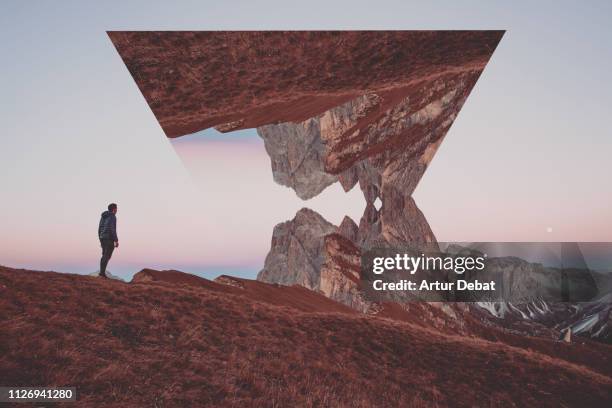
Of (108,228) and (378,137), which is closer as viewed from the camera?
(108,228)

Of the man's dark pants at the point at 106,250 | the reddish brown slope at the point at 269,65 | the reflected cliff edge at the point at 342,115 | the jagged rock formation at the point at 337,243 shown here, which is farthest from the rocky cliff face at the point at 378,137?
the man's dark pants at the point at 106,250

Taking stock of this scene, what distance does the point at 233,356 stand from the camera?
35.0 ft

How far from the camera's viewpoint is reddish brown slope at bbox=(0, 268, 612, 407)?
8.72m

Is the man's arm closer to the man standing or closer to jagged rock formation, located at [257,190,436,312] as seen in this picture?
the man standing

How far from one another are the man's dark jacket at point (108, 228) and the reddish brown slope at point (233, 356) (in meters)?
1.34

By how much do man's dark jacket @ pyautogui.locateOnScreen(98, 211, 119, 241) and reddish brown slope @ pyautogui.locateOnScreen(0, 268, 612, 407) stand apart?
1.34 m

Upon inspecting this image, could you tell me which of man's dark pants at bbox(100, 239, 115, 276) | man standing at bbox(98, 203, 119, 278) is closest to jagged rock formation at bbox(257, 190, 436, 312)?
man's dark pants at bbox(100, 239, 115, 276)

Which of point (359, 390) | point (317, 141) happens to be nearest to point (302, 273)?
point (317, 141)

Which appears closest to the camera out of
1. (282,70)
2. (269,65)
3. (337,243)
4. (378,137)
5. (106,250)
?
(106,250)

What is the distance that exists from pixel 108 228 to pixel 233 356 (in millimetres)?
6067

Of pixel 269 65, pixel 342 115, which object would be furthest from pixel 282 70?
pixel 342 115

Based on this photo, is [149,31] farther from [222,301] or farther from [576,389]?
[576,389]

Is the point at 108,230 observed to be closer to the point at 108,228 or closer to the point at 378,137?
the point at 108,228

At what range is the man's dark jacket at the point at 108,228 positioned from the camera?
13906 mm
